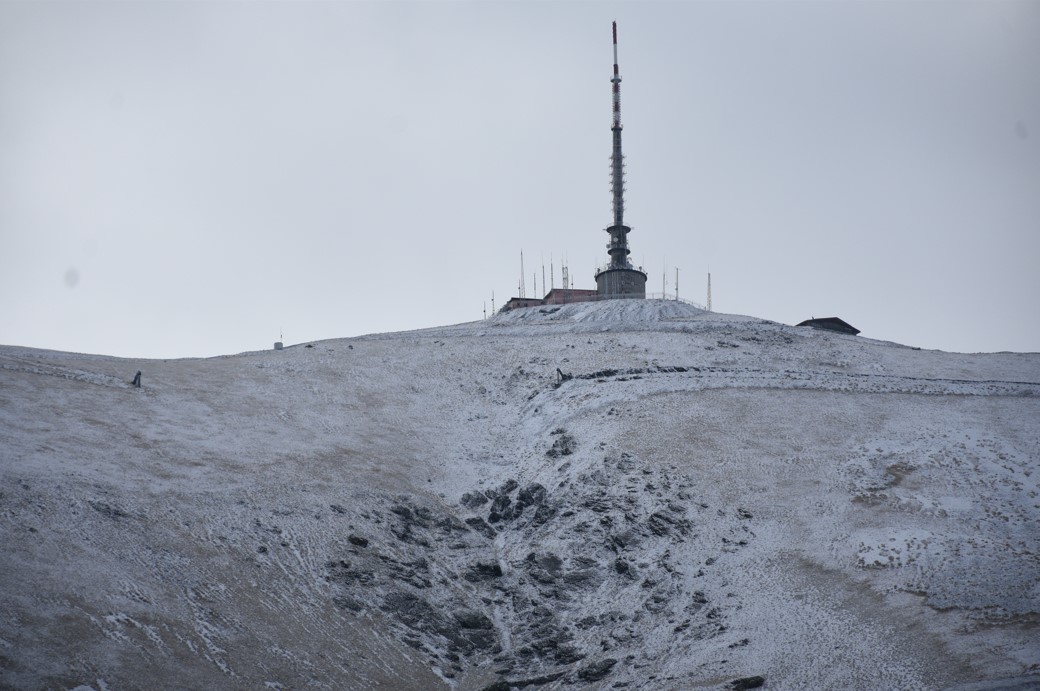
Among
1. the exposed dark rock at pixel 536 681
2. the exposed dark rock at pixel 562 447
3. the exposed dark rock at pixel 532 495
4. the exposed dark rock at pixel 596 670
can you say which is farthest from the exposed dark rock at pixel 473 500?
the exposed dark rock at pixel 596 670

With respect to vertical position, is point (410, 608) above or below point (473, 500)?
below

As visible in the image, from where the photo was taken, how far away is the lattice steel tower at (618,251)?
9925 cm

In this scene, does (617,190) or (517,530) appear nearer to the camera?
(517,530)

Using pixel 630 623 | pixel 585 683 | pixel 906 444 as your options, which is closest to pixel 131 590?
pixel 585 683

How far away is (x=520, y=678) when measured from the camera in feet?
96.7

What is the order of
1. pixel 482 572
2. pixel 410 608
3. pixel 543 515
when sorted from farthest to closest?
1. pixel 543 515
2. pixel 482 572
3. pixel 410 608

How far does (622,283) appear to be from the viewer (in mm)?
99062

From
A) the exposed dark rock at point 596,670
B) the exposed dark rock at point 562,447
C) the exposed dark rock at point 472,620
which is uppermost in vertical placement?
the exposed dark rock at point 562,447

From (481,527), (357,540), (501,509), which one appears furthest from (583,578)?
(357,540)

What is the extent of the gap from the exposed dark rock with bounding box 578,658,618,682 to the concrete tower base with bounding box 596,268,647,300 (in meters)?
70.9

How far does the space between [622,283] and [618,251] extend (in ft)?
15.8

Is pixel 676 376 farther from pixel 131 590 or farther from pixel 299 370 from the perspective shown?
pixel 131 590

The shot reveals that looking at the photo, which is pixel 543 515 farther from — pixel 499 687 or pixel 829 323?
pixel 829 323

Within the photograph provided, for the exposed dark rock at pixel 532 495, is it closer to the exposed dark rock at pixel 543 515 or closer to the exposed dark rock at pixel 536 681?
the exposed dark rock at pixel 543 515
